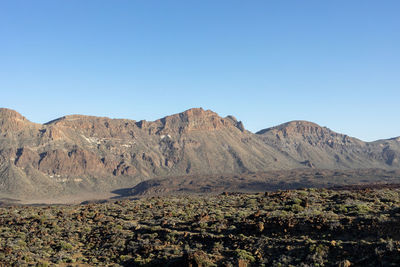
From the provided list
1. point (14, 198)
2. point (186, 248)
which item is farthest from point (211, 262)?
point (14, 198)

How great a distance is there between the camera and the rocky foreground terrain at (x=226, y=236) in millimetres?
20188

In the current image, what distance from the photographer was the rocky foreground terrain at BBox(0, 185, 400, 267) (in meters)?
20.2

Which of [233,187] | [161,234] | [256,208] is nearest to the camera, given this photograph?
[161,234]

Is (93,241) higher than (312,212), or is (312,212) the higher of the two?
(312,212)

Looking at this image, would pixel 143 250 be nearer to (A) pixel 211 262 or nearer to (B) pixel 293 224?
(A) pixel 211 262

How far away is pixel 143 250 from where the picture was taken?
2402 cm

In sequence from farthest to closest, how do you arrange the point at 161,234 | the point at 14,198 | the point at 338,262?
the point at 14,198 < the point at 161,234 < the point at 338,262

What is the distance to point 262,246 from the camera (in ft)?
71.9

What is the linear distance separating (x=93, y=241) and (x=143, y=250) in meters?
5.11

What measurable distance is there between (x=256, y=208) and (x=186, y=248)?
1059cm

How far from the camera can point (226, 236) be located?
24.4m

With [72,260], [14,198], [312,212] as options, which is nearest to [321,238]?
[312,212]

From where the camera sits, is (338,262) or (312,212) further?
(312,212)

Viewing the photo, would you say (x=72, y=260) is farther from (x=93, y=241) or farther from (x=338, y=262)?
(x=338, y=262)
